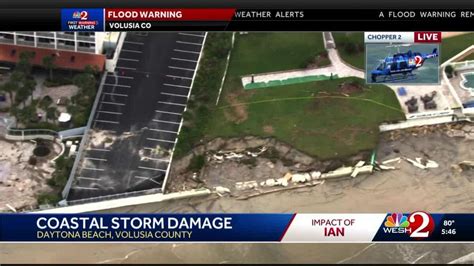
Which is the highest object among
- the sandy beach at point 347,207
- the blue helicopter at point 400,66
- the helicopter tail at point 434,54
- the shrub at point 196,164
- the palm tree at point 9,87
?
the helicopter tail at point 434,54

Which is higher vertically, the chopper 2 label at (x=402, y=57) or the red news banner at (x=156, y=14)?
the red news banner at (x=156, y=14)

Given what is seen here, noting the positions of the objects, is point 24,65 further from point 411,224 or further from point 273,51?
point 411,224

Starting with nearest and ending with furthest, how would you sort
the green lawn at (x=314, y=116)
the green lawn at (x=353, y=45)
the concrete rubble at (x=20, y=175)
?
the concrete rubble at (x=20, y=175), the green lawn at (x=314, y=116), the green lawn at (x=353, y=45)

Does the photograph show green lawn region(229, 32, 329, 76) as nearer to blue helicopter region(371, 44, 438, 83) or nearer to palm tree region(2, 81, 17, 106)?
blue helicopter region(371, 44, 438, 83)

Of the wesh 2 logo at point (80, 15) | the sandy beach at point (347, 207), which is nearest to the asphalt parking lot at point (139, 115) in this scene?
the sandy beach at point (347, 207)

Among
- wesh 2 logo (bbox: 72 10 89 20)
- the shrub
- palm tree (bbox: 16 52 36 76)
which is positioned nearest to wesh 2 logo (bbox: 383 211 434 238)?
the shrub

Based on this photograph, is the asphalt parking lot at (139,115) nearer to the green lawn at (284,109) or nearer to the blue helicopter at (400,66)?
the green lawn at (284,109)

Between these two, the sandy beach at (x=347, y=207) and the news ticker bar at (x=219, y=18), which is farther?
the sandy beach at (x=347, y=207)
